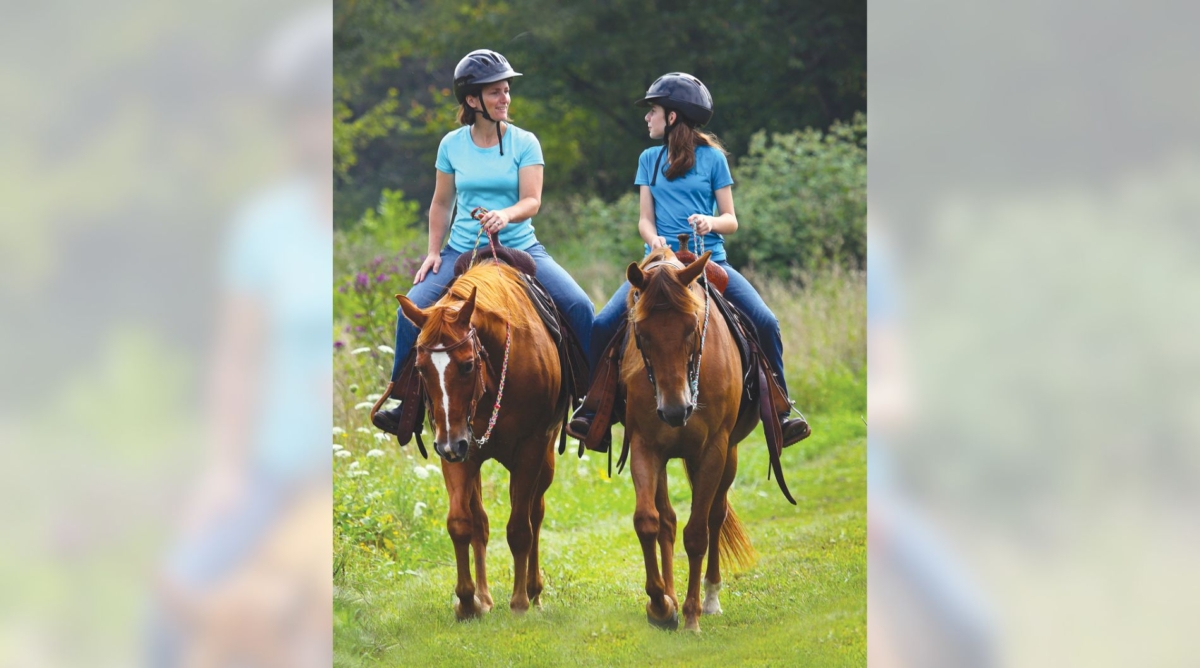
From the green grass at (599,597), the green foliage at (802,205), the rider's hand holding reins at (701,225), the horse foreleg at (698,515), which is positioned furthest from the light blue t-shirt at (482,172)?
the green foliage at (802,205)

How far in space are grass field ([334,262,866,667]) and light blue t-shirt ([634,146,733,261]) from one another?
5.69ft

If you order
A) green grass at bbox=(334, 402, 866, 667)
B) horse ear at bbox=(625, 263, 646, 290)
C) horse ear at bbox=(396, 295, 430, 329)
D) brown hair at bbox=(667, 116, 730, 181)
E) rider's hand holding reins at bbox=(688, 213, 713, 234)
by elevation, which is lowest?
green grass at bbox=(334, 402, 866, 667)

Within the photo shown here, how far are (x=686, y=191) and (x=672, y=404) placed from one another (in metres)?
1.39

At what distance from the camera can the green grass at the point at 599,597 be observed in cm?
569

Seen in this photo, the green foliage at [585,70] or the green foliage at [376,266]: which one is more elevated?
the green foliage at [585,70]

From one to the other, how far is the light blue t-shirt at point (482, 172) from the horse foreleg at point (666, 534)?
138 cm

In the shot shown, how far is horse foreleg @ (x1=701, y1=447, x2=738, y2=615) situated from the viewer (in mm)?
6145
